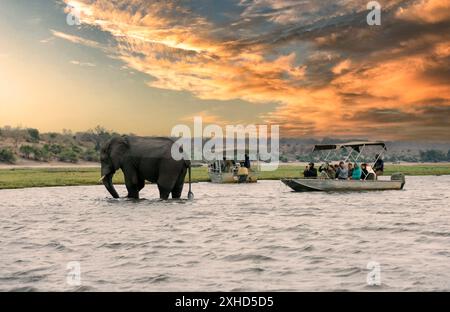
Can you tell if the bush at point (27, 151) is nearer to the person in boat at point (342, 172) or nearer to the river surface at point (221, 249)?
the person in boat at point (342, 172)

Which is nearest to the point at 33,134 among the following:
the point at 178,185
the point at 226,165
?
the point at 226,165

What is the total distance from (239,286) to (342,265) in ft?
9.52

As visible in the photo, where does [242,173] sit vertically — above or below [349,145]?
below

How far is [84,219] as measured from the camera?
2084 cm

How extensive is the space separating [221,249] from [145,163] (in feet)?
46.3

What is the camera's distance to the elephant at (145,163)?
27172 millimetres

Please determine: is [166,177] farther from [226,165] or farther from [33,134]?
[33,134]

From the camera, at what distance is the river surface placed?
10.4 m

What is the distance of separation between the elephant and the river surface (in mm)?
2603

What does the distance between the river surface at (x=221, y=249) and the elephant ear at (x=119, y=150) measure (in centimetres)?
358

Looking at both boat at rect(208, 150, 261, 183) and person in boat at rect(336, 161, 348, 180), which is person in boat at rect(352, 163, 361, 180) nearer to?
person in boat at rect(336, 161, 348, 180)

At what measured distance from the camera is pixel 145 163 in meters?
27.4
